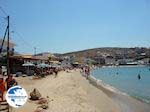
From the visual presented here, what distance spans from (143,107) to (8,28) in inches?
652

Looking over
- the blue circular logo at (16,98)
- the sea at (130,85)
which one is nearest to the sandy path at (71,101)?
the blue circular logo at (16,98)

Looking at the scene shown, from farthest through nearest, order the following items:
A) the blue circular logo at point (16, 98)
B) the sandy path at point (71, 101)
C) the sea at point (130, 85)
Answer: the sea at point (130, 85) → the sandy path at point (71, 101) → the blue circular logo at point (16, 98)

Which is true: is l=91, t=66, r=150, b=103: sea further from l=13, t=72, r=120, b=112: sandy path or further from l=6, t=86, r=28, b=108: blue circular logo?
l=6, t=86, r=28, b=108: blue circular logo

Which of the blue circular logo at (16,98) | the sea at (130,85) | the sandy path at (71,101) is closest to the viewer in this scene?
the blue circular logo at (16,98)

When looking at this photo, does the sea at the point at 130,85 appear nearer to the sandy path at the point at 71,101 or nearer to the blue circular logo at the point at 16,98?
the sandy path at the point at 71,101

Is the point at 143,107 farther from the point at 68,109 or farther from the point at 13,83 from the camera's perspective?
the point at 13,83

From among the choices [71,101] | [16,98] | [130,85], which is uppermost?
[16,98]

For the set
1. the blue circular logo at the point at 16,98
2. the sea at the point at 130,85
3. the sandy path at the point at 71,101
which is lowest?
the sea at the point at 130,85

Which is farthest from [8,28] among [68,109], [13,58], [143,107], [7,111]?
[7,111]

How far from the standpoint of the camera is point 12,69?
50125mm

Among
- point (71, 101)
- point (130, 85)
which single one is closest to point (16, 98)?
point (71, 101)

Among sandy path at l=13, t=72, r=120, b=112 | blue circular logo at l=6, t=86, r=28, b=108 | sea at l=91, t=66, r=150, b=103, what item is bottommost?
sea at l=91, t=66, r=150, b=103

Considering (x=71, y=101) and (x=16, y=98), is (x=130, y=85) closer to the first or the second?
(x=71, y=101)

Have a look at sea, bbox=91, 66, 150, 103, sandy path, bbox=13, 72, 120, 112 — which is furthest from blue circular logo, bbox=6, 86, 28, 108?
sea, bbox=91, 66, 150, 103
